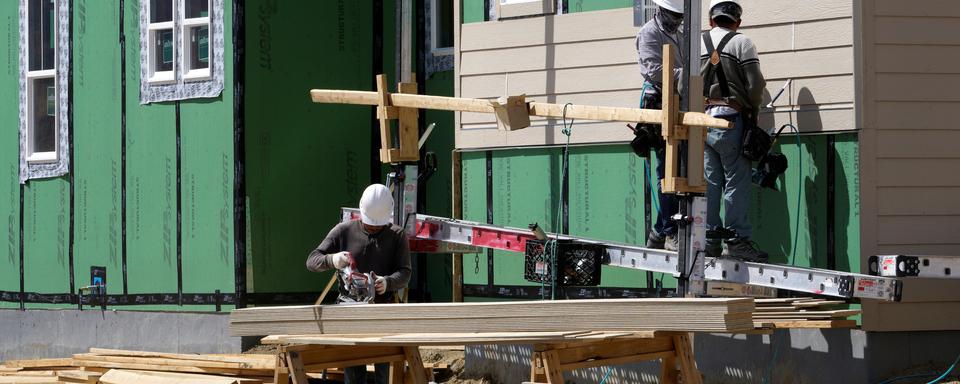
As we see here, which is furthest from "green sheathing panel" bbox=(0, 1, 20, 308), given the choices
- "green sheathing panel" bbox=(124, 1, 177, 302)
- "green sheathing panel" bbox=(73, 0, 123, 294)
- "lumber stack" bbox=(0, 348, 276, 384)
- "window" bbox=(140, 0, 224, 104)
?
"lumber stack" bbox=(0, 348, 276, 384)

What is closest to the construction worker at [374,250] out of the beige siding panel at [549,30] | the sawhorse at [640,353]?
the sawhorse at [640,353]

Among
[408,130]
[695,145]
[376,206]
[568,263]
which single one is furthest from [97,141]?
[695,145]

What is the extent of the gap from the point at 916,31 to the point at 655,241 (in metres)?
2.46

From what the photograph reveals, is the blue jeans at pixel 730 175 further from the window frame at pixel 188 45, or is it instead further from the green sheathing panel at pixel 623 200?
the window frame at pixel 188 45

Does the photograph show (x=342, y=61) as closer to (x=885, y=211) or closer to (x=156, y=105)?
(x=156, y=105)

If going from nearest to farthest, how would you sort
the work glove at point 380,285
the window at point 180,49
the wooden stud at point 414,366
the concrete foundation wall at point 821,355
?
1. the wooden stud at point 414,366
2. the work glove at point 380,285
3. the concrete foundation wall at point 821,355
4. the window at point 180,49

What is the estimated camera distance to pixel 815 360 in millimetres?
10930

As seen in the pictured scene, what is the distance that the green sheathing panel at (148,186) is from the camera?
15.6 metres

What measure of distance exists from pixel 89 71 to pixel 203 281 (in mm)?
3016

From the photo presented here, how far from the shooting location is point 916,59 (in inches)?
429

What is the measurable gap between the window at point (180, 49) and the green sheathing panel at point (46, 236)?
6.36 feet

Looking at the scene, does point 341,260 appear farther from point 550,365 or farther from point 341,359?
point 550,365

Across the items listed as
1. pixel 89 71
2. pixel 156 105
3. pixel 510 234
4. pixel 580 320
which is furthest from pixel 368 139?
pixel 580 320

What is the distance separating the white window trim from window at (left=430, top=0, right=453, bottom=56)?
14.5 ft
